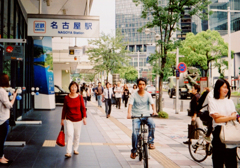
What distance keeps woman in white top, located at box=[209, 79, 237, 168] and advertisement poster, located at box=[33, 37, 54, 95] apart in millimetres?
15568

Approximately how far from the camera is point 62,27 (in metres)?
9.77

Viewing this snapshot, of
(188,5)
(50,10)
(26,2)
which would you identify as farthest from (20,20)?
(188,5)

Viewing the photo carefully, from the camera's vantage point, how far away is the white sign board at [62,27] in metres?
9.67

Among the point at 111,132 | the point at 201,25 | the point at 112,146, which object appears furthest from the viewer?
the point at 201,25

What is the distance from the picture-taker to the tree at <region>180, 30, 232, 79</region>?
42300mm

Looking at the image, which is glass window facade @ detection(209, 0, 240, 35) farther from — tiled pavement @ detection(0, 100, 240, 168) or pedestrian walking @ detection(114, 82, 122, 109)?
tiled pavement @ detection(0, 100, 240, 168)

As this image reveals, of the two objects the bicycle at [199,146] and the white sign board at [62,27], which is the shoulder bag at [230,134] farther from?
the white sign board at [62,27]

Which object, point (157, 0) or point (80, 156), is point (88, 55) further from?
point (80, 156)

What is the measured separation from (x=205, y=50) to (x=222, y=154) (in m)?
40.2

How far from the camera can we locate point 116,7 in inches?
5295

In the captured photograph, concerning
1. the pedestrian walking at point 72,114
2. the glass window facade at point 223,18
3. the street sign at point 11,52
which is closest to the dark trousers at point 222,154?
the pedestrian walking at point 72,114

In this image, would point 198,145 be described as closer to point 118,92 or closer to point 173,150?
point 173,150

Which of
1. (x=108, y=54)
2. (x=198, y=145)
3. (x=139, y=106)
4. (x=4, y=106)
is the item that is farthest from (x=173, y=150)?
(x=108, y=54)

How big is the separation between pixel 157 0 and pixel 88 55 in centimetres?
2032
